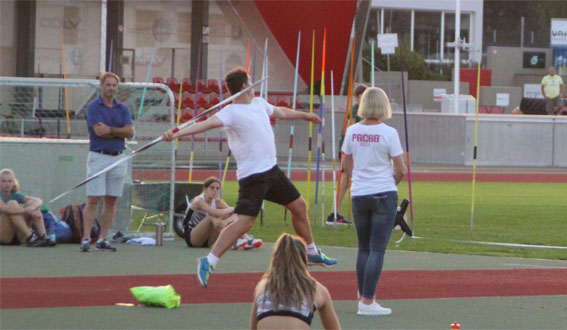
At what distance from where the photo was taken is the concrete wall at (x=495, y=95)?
4412 centimetres

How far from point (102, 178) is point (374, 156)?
4.31m

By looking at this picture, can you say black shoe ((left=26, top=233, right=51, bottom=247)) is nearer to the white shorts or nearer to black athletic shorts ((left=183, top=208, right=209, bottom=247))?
the white shorts

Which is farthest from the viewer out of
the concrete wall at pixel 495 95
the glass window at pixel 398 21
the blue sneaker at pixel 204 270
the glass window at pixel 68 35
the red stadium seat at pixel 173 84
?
the glass window at pixel 398 21

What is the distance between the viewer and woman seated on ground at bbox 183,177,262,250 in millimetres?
11961

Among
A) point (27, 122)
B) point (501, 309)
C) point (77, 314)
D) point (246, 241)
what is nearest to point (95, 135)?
point (246, 241)

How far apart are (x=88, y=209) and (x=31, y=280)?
2.24m

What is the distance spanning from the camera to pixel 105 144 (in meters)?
11.4

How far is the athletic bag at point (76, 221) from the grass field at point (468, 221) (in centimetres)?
213

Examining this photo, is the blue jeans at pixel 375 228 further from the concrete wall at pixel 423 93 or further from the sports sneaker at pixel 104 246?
the concrete wall at pixel 423 93

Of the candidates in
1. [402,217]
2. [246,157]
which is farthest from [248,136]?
[402,217]

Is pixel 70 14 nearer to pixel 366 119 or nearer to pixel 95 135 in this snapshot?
pixel 95 135

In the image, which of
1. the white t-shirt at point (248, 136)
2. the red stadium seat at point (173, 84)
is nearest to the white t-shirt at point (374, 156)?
the white t-shirt at point (248, 136)

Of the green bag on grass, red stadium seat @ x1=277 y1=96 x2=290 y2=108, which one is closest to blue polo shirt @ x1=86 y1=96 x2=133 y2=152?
the green bag on grass

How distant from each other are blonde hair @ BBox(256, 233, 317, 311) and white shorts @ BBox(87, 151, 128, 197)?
626 centimetres
